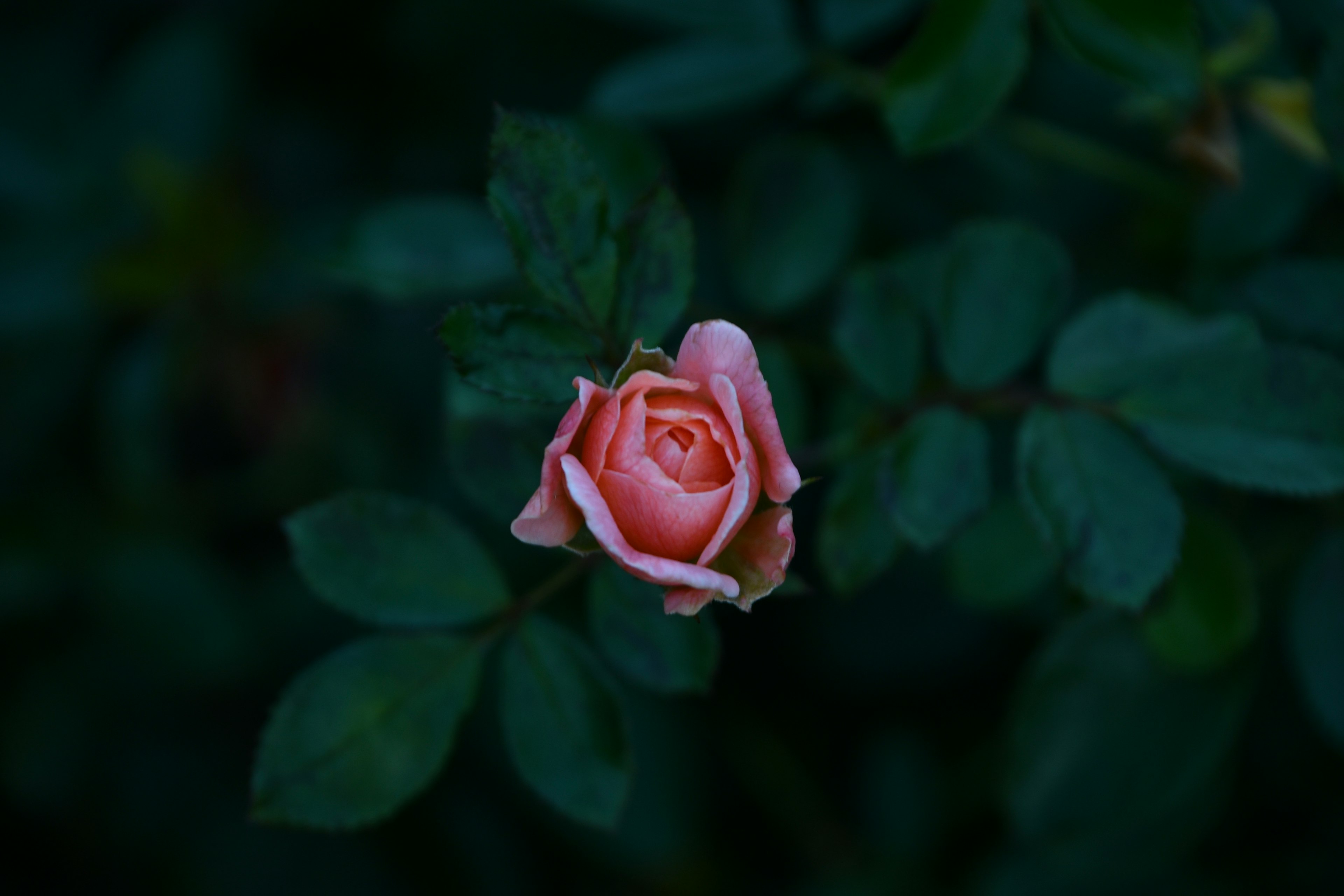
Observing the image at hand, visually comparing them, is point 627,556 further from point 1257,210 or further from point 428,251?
point 1257,210

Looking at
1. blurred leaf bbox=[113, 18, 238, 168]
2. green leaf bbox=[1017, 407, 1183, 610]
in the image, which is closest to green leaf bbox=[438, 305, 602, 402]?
green leaf bbox=[1017, 407, 1183, 610]

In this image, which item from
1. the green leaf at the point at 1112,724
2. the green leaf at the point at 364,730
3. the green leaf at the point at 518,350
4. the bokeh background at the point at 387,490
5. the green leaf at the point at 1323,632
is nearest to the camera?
the green leaf at the point at 518,350

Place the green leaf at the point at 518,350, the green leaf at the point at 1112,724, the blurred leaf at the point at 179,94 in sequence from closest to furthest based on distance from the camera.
→ the green leaf at the point at 518,350, the green leaf at the point at 1112,724, the blurred leaf at the point at 179,94

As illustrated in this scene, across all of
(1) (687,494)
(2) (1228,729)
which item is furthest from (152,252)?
(2) (1228,729)

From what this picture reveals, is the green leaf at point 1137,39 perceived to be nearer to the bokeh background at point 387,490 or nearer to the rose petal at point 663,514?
the bokeh background at point 387,490

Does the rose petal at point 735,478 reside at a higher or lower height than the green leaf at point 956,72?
lower

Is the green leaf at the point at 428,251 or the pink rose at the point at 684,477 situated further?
the green leaf at the point at 428,251

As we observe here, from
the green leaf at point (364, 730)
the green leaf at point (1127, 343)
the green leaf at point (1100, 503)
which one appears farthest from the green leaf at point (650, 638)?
the green leaf at point (1127, 343)

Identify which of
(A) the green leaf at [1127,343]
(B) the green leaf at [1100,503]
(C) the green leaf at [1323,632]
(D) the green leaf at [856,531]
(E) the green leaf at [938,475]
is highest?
(A) the green leaf at [1127,343]
